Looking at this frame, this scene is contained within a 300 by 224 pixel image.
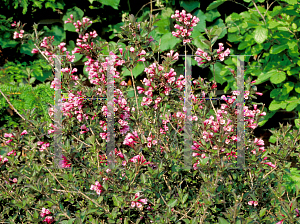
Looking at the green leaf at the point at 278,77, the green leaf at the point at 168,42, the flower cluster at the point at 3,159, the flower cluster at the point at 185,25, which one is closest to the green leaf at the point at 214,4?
the green leaf at the point at 168,42

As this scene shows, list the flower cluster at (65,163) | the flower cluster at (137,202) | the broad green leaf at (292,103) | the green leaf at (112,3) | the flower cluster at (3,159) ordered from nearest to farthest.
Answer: the flower cluster at (137,202) → the flower cluster at (65,163) → the flower cluster at (3,159) → the broad green leaf at (292,103) → the green leaf at (112,3)

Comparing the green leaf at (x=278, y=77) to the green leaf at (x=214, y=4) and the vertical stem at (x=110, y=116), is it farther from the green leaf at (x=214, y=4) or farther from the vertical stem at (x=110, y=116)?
the vertical stem at (x=110, y=116)

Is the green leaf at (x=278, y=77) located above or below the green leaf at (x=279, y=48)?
below

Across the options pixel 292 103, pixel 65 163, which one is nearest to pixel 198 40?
pixel 292 103

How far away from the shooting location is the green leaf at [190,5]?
10.5 feet

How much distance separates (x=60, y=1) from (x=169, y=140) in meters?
2.36

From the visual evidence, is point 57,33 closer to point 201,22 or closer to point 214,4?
point 201,22

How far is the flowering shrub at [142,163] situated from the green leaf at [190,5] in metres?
1.53

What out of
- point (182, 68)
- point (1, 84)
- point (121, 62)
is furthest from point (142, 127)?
point (1, 84)

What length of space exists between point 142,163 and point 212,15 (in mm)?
2536

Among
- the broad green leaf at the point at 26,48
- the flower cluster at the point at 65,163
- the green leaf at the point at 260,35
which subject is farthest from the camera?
the broad green leaf at the point at 26,48

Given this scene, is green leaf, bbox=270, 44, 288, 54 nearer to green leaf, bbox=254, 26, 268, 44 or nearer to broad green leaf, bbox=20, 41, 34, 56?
green leaf, bbox=254, 26, 268, 44

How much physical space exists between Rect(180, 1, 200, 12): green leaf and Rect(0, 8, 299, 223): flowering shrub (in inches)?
60.2

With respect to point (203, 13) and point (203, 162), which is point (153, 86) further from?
point (203, 13)
